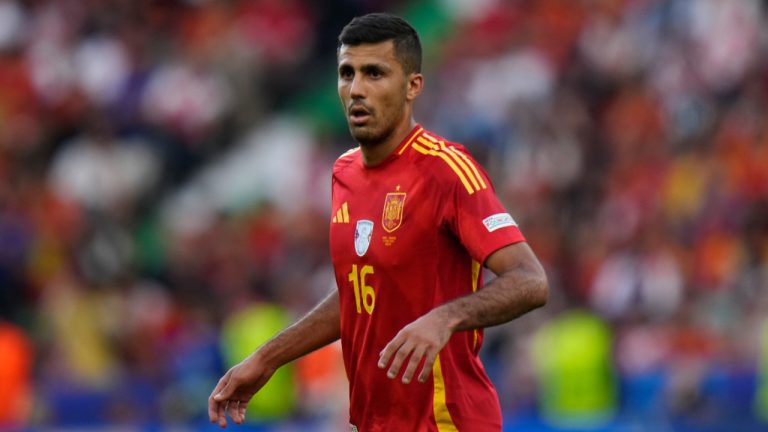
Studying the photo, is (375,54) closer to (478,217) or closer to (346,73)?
(346,73)

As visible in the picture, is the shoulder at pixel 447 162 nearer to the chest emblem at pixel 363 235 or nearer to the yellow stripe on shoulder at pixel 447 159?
the yellow stripe on shoulder at pixel 447 159

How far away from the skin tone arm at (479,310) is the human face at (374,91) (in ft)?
2.39

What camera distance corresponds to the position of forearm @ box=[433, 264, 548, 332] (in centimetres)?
516

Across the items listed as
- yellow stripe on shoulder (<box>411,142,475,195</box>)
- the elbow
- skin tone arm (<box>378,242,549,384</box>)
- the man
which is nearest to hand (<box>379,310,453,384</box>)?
skin tone arm (<box>378,242,549,384</box>)

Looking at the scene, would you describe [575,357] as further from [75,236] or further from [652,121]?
[75,236]

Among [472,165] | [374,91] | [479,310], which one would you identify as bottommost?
[479,310]

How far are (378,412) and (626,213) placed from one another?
8.54 m

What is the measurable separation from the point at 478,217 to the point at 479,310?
1.44ft

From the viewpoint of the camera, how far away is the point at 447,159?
5.71 metres

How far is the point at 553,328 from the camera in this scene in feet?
42.2

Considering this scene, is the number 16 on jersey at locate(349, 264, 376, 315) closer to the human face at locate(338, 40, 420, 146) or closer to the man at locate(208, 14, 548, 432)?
the man at locate(208, 14, 548, 432)

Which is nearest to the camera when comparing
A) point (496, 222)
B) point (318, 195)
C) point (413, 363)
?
point (413, 363)

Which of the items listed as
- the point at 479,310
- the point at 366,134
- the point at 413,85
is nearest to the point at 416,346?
the point at 479,310

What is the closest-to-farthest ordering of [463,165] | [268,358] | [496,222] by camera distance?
1. [496,222]
2. [463,165]
3. [268,358]
